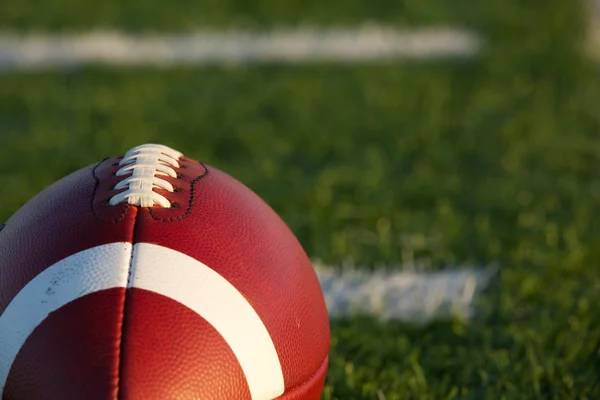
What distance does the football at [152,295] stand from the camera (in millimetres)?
1771

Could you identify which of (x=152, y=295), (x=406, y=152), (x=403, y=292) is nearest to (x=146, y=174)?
(x=152, y=295)

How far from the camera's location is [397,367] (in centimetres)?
268

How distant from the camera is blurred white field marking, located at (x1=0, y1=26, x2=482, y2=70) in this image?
5758 millimetres

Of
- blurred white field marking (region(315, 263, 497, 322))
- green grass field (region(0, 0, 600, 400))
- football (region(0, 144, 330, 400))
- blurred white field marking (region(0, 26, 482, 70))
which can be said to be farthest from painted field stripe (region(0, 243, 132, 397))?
blurred white field marking (region(0, 26, 482, 70))

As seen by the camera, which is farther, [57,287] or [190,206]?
[190,206]

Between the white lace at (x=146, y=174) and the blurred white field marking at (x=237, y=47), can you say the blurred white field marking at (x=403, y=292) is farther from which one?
the blurred white field marking at (x=237, y=47)

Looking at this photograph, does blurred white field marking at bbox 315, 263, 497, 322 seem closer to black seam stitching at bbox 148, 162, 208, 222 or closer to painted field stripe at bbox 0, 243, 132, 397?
black seam stitching at bbox 148, 162, 208, 222

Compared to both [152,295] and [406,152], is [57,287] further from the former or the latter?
[406,152]

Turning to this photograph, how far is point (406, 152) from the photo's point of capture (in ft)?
14.8

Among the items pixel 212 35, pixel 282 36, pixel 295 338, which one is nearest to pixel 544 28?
pixel 282 36

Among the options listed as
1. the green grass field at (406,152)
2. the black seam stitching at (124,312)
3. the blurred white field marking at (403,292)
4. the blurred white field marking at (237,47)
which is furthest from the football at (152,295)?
the blurred white field marking at (237,47)

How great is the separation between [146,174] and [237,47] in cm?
406

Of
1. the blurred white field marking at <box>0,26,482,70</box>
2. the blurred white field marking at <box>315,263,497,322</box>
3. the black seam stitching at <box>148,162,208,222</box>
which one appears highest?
the blurred white field marking at <box>0,26,482,70</box>

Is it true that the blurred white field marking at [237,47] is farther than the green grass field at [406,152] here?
Yes
